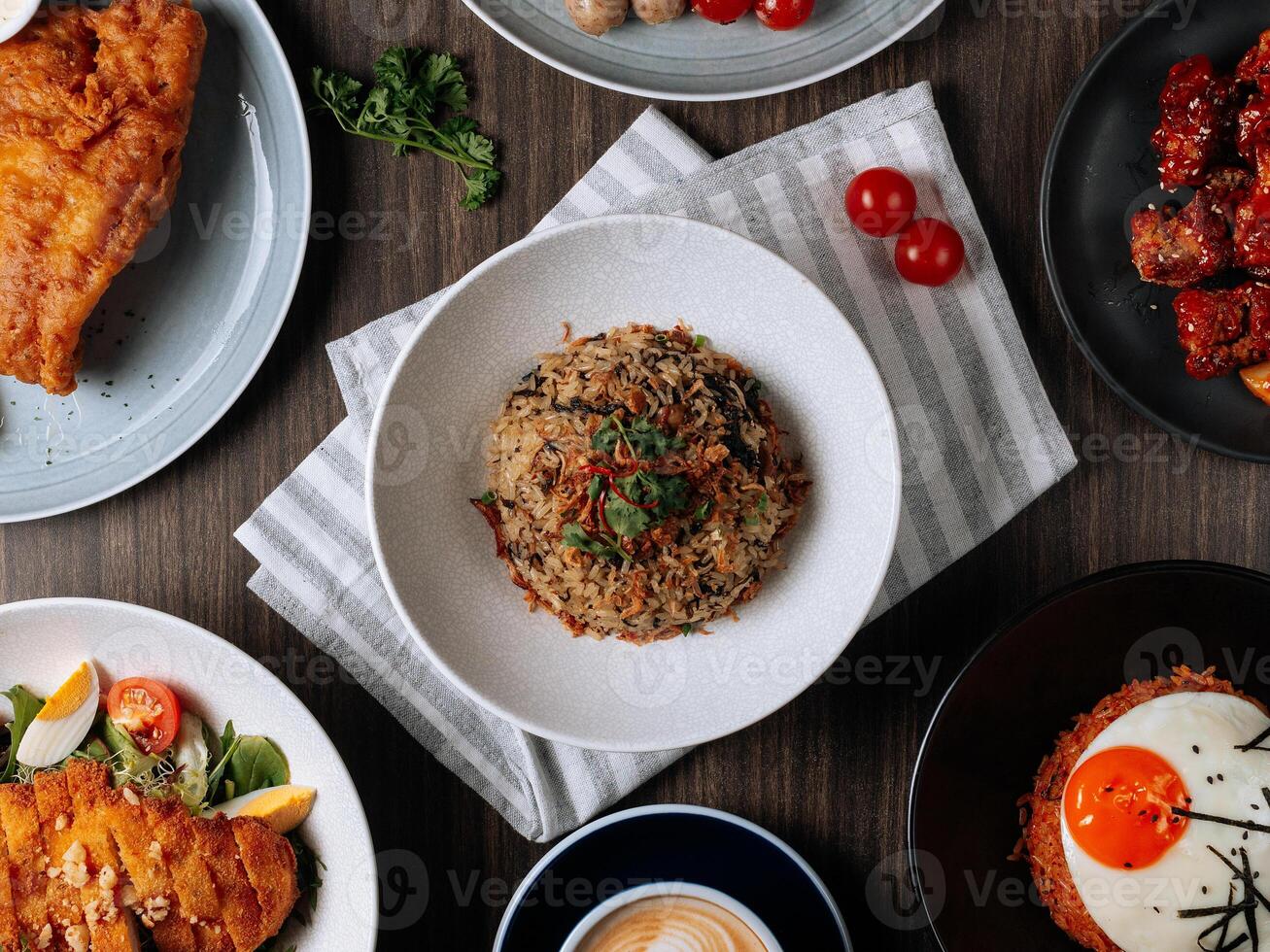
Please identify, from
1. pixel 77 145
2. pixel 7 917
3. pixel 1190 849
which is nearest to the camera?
pixel 1190 849

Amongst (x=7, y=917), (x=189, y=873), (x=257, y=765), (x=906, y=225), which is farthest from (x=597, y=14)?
(x=7, y=917)

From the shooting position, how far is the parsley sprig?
9.53 feet

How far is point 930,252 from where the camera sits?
2.82 meters

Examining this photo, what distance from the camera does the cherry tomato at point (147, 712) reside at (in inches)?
111

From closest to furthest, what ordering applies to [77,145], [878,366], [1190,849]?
[1190,849], [77,145], [878,366]

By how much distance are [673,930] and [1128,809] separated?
123 centimetres

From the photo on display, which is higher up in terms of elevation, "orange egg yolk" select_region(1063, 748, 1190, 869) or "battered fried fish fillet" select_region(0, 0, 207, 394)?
"battered fried fish fillet" select_region(0, 0, 207, 394)

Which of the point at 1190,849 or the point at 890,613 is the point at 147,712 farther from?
the point at 1190,849

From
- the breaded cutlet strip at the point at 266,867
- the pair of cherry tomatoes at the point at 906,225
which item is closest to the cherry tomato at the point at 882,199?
the pair of cherry tomatoes at the point at 906,225

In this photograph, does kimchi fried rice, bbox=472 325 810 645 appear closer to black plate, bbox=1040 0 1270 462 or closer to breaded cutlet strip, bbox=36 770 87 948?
black plate, bbox=1040 0 1270 462

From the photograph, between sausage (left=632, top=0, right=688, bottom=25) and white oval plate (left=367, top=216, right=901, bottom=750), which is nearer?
white oval plate (left=367, top=216, right=901, bottom=750)

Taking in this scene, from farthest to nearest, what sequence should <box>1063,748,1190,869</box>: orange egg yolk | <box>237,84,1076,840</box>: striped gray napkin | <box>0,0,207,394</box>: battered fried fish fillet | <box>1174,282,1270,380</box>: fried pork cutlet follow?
<box>237,84,1076,840</box>: striped gray napkin, <box>1174,282,1270,380</box>: fried pork cutlet, <box>0,0,207,394</box>: battered fried fish fillet, <box>1063,748,1190,869</box>: orange egg yolk

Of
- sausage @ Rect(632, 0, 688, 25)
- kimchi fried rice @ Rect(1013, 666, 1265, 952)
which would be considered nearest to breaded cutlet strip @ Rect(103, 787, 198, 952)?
kimchi fried rice @ Rect(1013, 666, 1265, 952)

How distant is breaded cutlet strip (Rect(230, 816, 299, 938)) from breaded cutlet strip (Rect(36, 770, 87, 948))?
1.45 ft
